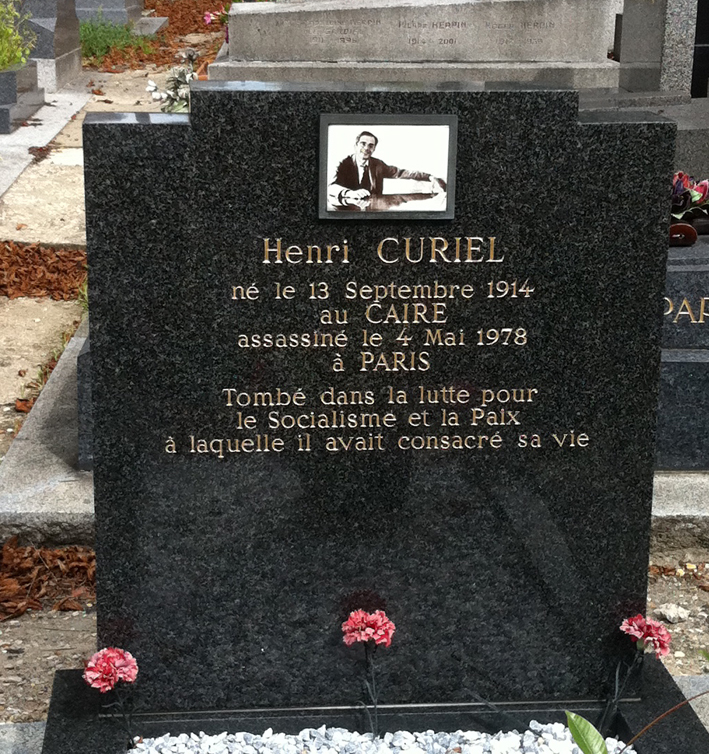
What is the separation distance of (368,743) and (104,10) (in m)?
15.0

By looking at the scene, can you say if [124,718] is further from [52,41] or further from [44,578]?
[52,41]

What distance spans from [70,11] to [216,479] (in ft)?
37.5

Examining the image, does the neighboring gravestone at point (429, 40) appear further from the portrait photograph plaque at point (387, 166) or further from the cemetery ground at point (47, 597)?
the portrait photograph plaque at point (387, 166)

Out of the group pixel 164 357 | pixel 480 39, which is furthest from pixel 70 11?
pixel 164 357

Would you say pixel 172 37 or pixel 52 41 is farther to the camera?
pixel 172 37

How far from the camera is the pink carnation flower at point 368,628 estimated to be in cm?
314

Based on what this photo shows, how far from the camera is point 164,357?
301 centimetres

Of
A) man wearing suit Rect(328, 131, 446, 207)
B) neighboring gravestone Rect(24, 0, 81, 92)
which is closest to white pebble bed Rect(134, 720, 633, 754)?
man wearing suit Rect(328, 131, 446, 207)

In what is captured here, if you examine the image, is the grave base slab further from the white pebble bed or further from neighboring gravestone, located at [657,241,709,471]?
neighboring gravestone, located at [657,241,709,471]

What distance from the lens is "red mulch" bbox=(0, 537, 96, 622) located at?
4.12 m

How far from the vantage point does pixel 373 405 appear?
3.12 meters

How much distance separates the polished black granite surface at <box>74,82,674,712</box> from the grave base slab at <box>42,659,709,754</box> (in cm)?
5

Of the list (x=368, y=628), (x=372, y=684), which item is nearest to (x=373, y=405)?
(x=368, y=628)

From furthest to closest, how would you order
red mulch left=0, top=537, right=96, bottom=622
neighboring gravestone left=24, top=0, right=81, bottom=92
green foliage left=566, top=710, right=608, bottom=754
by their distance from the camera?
1. neighboring gravestone left=24, top=0, right=81, bottom=92
2. red mulch left=0, top=537, right=96, bottom=622
3. green foliage left=566, top=710, right=608, bottom=754
